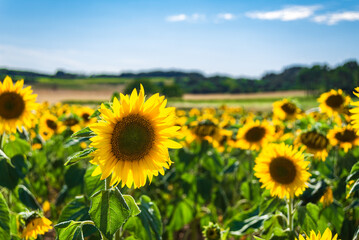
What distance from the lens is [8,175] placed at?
241cm

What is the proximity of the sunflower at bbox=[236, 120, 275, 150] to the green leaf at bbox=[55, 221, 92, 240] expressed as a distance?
2.39m

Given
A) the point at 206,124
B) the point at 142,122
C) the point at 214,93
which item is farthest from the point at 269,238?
the point at 214,93

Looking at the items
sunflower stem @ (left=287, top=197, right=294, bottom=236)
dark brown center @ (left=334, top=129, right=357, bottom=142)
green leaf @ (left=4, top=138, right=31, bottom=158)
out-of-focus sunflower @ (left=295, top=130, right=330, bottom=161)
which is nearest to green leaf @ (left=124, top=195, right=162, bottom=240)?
sunflower stem @ (left=287, top=197, right=294, bottom=236)

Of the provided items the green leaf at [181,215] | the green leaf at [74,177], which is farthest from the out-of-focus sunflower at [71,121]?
the green leaf at [181,215]

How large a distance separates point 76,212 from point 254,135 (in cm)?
234

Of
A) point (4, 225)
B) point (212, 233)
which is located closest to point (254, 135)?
point (212, 233)

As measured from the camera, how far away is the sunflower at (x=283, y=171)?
93.3 inches

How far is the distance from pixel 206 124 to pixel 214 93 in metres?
64.9

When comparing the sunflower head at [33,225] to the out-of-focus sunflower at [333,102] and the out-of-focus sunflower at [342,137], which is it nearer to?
the out-of-focus sunflower at [342,137]

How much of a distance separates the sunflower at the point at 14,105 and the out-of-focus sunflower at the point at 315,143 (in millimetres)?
2417

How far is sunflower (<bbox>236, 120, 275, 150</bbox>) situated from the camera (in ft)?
12.8

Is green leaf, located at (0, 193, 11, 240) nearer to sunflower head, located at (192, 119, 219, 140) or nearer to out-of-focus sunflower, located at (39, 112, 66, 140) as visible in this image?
sunflower head, located at (192, 119, 219, 140)

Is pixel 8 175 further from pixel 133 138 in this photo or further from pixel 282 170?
pixel 282 170

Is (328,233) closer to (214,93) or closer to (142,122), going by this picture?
(142,122)
